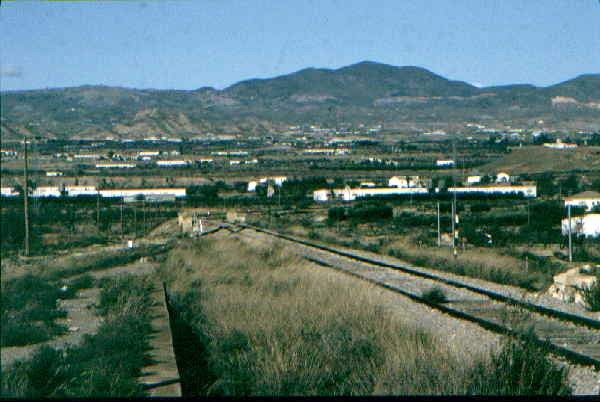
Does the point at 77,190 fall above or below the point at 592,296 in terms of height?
above

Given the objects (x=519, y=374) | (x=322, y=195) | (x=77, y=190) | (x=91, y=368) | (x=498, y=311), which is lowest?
(x=498, y=311)

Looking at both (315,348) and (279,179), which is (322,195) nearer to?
(279,179)

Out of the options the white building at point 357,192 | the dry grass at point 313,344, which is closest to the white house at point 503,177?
the white building at point 357,192

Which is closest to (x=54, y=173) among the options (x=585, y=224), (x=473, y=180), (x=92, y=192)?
(x=92, y=192)

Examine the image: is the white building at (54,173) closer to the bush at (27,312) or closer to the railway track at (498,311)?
the railway track at (498,311)

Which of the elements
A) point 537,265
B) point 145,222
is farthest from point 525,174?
point 537,265

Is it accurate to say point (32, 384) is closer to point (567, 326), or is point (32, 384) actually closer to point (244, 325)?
point (244, 325)

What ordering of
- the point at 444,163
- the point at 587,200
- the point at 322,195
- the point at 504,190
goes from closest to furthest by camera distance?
1. the point at 587,200
2. the point at 504,190
3. the point at 322,195
4. the point at 444,163

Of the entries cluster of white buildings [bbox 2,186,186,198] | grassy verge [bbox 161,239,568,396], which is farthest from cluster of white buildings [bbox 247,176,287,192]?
grassy verge [bbox 161,239,568,396]
